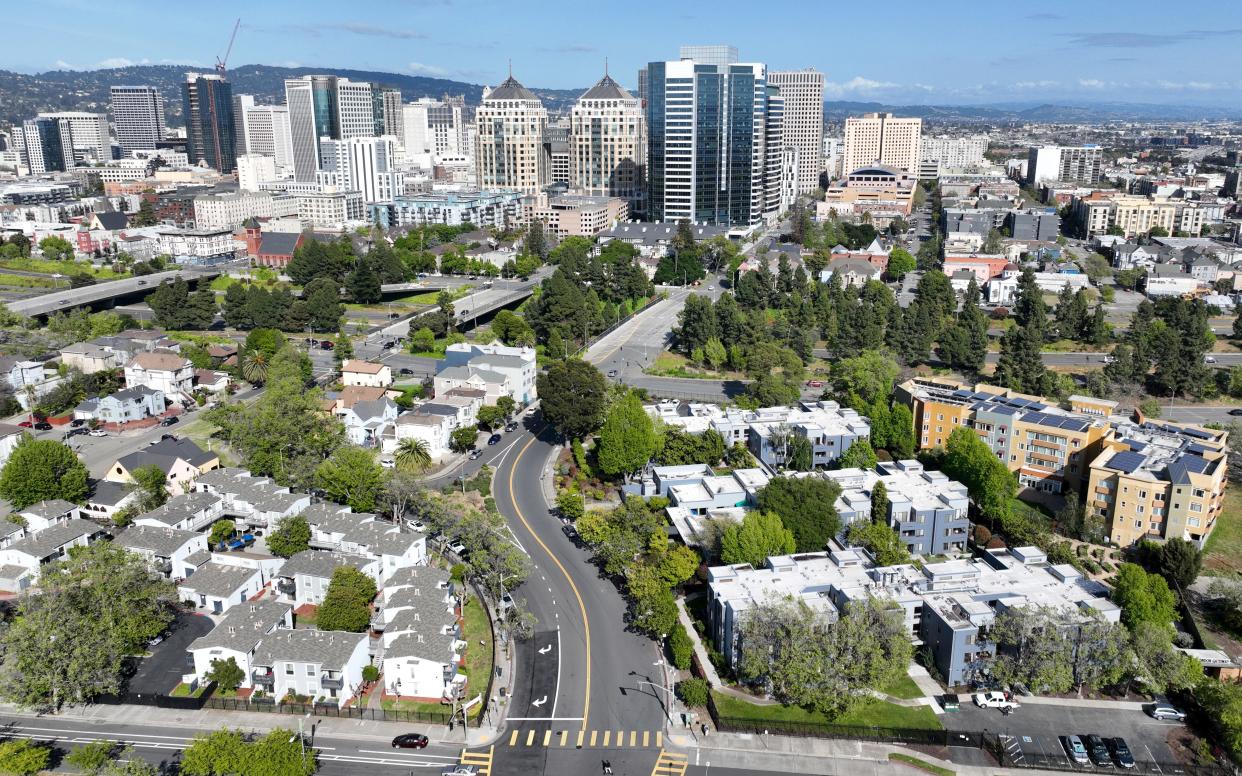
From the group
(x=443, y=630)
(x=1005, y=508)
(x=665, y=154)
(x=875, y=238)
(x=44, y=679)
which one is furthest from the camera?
(x=665, y=154)

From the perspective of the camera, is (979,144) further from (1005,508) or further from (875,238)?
(1005,508)

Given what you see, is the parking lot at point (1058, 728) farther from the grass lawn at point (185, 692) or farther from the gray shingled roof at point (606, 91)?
the gray shingled roof at point (606, 91)

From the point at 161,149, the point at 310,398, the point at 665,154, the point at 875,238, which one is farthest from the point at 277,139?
the point at 310,398

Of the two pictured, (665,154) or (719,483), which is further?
(665,154)

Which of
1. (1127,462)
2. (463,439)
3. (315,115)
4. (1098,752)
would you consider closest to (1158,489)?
(1127,462)

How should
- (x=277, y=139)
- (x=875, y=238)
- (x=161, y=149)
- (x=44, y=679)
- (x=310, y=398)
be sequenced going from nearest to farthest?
1. (x=44, y=679)
2. (x=310, y=398)
3. (x=875, y=238)
4. (x=277, y=139)
5. (x=161, y=149)

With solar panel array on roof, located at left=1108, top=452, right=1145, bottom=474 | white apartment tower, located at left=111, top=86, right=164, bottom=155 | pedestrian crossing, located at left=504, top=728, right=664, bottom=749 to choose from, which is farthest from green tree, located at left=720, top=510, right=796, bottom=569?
white apartment tower, located at left=111, top=86, right=164, bottom=155

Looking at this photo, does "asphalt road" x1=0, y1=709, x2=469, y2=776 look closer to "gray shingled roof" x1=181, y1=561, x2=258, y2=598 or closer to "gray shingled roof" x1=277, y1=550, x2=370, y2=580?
"gray shingled roof" x1=181, y1=561, x2=258, y2=598
